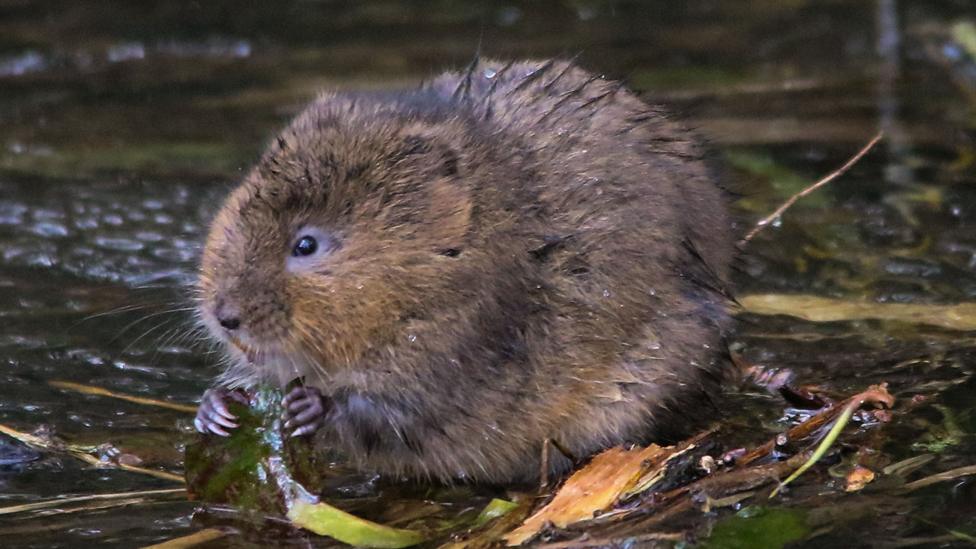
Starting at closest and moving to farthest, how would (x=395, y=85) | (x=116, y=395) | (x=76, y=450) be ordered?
(x=76, y=450) → (x=116, y=395) → (x=395, y=85)

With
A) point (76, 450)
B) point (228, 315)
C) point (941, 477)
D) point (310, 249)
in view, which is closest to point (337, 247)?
point (310, 249)

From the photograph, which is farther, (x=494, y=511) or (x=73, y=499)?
(x=73, y=499)

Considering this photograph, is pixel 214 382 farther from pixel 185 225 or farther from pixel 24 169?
pixel 24 169

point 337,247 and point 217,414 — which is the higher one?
point 337,247

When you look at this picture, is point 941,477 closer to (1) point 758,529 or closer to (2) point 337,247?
(1) point 758,529

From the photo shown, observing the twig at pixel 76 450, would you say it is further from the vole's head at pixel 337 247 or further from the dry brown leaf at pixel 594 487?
the dry brown leaf at pixel 594 487

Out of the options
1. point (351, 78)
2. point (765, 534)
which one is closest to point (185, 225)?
point (351, 78)

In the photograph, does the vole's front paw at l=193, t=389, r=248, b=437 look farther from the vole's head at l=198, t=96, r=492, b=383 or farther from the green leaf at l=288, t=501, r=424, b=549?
→ the green leaf at l=288, t=501, r=424, b=549
